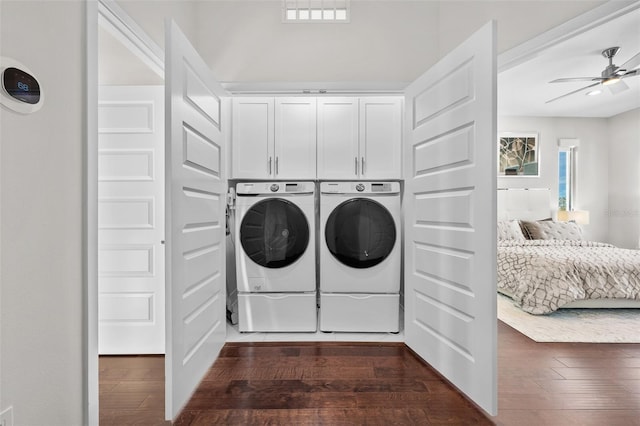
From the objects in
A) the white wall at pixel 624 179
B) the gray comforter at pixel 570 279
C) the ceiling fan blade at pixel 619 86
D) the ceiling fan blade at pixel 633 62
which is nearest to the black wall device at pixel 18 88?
the gray comforter at pixel 570 279

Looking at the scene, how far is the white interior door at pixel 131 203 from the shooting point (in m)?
2.32

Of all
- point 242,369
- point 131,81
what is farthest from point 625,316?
point 131,81

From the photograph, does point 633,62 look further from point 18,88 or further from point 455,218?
Answer: point 18,88

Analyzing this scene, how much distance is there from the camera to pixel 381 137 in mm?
2758

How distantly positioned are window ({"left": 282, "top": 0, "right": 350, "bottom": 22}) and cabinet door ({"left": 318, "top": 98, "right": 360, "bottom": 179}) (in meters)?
0.74

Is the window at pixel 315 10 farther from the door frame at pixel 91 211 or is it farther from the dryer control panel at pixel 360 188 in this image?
the door frame at pixel 91 211

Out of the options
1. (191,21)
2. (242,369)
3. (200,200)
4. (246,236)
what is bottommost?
(242,369)

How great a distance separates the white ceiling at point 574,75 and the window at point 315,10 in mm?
1611

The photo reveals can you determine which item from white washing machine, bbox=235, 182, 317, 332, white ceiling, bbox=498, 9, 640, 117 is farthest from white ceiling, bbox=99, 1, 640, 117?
white washing machine, bbox=235, 182, 317, 332

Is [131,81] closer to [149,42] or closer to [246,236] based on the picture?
[149,42]

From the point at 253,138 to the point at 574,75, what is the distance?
162 inches

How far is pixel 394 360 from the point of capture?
231 centimetres

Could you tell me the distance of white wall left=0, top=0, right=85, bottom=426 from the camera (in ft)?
3.39

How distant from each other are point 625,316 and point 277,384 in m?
3.49
